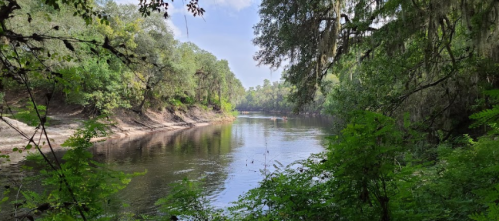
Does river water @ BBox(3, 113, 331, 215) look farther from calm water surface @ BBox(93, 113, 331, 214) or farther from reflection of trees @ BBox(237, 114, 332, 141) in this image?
reflection of trees @ BBox(237, 114, 332, 141)

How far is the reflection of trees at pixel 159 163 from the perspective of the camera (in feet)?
31.7

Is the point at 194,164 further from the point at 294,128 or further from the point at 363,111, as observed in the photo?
the point at 294,128

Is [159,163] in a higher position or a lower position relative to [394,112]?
lower

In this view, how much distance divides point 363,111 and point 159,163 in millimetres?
Answer: 13481

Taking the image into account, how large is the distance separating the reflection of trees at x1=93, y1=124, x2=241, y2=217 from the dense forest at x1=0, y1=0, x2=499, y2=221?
1.61 metres

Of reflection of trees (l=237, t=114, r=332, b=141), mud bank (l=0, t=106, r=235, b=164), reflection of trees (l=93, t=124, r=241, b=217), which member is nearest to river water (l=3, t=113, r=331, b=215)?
reflection of trees (l=93, t=124, r=241, b=217)

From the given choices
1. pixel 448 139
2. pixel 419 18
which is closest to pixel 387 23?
pixel 419 18

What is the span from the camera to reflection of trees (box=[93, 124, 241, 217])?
9664mm

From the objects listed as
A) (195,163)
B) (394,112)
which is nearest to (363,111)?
(394,112)

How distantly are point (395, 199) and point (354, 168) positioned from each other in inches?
21.8

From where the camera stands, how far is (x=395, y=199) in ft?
8.40

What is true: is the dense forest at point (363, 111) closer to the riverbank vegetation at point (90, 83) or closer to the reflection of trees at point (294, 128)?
the riverbank vegetation at point (90, 83)

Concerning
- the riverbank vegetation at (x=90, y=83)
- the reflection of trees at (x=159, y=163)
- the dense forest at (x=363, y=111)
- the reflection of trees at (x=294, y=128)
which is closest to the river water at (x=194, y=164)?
the reflection of trees at (x=159, y=163)

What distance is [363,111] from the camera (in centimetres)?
246
